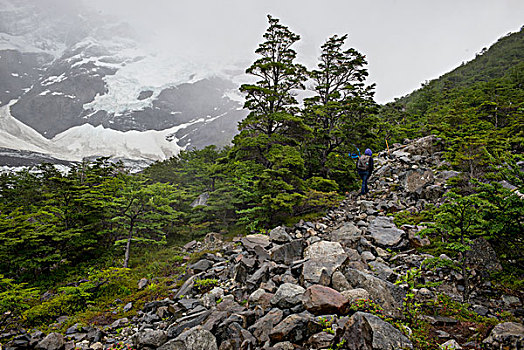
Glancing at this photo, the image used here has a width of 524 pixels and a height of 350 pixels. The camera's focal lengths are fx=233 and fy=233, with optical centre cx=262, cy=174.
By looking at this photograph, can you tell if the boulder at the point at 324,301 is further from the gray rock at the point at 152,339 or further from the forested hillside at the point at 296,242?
the gray rock at the point at 152,339

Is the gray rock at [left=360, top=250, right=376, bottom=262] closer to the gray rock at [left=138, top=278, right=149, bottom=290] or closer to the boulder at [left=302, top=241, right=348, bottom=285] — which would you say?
the boulder at [left=302, top=241, right=348, bottom=285]

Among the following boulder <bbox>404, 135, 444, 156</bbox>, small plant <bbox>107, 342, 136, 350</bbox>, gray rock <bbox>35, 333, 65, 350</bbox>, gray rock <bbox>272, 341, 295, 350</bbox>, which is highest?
boulder <bbox>404, 135, 444, 156</bbox>

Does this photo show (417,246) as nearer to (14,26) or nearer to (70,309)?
(70,309)

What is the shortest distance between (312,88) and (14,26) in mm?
207857

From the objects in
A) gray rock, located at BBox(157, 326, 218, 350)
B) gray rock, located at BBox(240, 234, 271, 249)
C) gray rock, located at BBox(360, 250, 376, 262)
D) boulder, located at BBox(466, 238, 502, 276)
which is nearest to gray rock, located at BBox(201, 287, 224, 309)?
gray rock, located at BBox(157, 326, 218, 350)

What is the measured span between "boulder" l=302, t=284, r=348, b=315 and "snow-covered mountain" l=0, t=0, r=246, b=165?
70.4 m

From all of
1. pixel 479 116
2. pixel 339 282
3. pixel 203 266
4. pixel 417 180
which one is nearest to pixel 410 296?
pixel 339 282

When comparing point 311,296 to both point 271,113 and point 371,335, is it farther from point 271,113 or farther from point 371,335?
point 271,113

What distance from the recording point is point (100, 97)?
85312mm

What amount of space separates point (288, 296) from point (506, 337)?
3205 millimetres

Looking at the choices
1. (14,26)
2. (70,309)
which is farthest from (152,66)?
(70,309)

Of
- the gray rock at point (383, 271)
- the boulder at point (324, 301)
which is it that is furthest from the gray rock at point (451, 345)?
the gray rock at point (383, 271)

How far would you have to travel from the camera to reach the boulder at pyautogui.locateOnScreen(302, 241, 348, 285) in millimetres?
5246

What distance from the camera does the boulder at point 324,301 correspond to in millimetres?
4175
